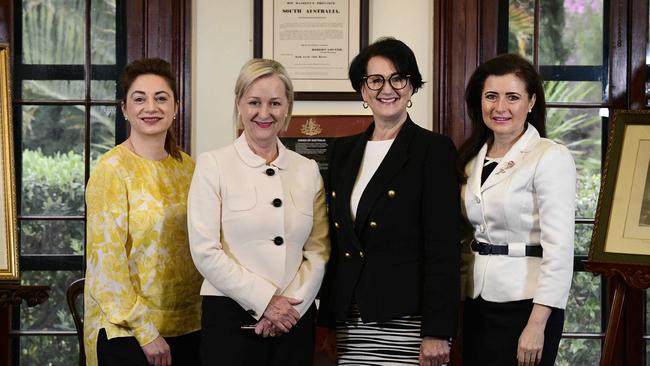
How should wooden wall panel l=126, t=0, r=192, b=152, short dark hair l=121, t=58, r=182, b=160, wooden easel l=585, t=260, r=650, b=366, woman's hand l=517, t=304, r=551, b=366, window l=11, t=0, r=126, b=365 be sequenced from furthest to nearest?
window l=11, t=0, r=126, b=365 → wooden wall panel l=126, t=0, r=192, b=152 → wooden easel l=585, t=260, r=650, b=366 → short dark hair l=121, t=58, r=182, b=160 → woman's hand l=517, t=304, r=551, b=366

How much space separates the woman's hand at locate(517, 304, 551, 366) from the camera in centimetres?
214

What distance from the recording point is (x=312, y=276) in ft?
7.52

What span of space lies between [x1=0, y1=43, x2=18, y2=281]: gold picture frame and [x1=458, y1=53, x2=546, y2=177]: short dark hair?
5.47ft

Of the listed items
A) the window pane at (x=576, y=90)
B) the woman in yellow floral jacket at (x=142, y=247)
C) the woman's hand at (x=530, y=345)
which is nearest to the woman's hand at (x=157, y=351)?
the woman in yellow floral jacket at (x=142, y=247)

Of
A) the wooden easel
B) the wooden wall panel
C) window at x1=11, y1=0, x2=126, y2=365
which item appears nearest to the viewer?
the wooden easel

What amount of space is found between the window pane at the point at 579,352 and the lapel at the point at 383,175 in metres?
1.70

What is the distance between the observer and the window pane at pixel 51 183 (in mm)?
3455

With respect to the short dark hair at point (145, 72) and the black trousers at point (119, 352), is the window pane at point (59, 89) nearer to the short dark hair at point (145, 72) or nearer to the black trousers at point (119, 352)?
the short dark hair at point (145, 72)

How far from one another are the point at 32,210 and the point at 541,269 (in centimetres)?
230

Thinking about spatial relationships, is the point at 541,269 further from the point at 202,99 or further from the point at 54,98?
the point at 54,98

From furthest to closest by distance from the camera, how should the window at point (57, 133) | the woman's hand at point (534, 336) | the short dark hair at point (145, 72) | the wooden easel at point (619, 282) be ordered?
1. the window at point (57, 133)
2. the wooden easel at point (619, 282)
3. the short dark hair at point (145, 72)
4. the woman's hand at point (534, 336)

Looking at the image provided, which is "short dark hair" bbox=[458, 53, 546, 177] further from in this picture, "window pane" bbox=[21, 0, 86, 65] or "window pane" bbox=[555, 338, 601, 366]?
"window pane" bbox=[21, 0, 86, 65]

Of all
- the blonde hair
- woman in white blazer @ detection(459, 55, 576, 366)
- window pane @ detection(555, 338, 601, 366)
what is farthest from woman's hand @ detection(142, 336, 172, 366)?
window pane @ detection(555, 338, 601, 366)

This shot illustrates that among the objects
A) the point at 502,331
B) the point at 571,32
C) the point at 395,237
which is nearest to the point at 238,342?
the point at 395,237
